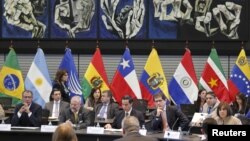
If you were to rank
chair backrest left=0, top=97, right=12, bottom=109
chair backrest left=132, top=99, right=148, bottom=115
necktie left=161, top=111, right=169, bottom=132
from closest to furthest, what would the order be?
necktie left=161, top=111, right=169, bottom=132
chair backrest left=132, top=99, right=148, bottom=115
chair backrest left=0, top=97, right=12, bottom=109

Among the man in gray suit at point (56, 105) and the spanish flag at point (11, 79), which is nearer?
the man in gray suit at point (56, 105)

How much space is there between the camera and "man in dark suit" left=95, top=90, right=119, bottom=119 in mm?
12164

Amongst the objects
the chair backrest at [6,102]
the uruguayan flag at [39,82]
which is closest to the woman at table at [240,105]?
the uruguayan flag at [39,82]

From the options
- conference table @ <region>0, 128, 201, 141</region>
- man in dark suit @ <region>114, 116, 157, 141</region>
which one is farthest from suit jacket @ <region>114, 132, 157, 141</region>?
conference table @ <region>0, 128, 201, 141</region>

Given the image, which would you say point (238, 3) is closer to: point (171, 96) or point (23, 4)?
point (171, 96)

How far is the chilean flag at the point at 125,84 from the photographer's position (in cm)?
1485

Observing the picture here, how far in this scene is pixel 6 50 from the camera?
17.2m

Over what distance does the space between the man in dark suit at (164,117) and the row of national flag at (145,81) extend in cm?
334

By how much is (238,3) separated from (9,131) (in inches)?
316

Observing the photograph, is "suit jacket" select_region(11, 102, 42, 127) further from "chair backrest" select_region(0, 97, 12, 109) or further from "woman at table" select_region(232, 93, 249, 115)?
"woman at table" select_region(232, 93, 249, 115)

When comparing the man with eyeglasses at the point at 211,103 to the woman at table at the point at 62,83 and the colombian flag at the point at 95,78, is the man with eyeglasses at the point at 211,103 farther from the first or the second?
the colombian flag at the point at 95,78

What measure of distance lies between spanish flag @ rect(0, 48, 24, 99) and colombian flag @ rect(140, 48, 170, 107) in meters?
2.83

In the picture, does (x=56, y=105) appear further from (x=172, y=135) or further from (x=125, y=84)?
(x=172, y=135)

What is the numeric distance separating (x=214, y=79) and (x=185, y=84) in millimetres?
665
